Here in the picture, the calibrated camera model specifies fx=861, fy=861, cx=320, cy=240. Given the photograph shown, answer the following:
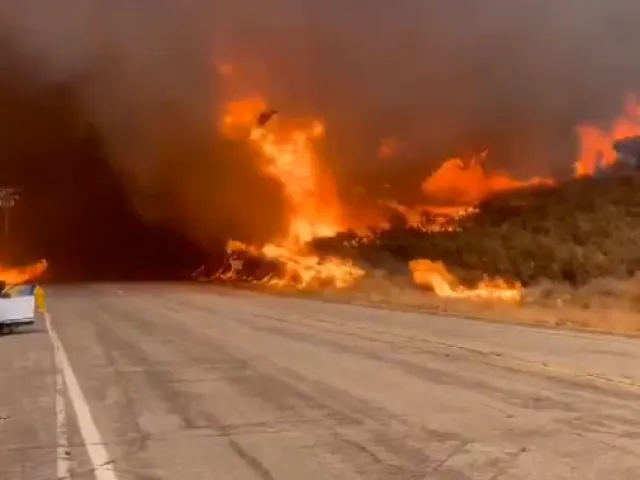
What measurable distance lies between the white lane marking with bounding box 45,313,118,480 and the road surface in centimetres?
3

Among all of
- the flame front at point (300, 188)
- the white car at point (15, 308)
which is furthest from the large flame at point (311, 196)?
the white car at point (15, 308)

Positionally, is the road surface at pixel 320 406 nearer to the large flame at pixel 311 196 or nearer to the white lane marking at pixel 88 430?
the white lane marking at pixel 88 430

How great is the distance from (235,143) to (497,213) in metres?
27.2

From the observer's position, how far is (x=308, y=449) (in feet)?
24.1

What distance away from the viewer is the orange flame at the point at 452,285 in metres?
34.3

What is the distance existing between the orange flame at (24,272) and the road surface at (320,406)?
112 feet

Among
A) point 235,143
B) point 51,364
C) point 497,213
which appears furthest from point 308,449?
point 497,213

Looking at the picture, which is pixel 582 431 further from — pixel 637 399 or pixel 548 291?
pixel 548 291

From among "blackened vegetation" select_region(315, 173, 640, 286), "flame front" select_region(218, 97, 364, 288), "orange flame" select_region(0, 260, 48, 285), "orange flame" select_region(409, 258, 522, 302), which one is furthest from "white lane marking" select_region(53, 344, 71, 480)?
"orange flame" select_region(0, 260, 48, 285)

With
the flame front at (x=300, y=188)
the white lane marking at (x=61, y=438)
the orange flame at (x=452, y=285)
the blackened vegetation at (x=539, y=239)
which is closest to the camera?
the white lane marking at (x=61, y=438)

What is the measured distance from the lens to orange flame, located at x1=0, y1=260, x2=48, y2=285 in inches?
2005

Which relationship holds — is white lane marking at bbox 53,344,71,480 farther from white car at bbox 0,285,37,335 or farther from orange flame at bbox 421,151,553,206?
orange flame at bbox 421,151,553,206

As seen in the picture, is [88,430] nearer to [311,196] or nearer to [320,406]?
[320,406]

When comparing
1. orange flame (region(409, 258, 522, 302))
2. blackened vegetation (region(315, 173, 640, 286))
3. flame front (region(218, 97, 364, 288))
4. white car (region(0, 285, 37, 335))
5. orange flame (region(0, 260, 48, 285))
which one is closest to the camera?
A: white car (region(0, 285, 37, 335))
